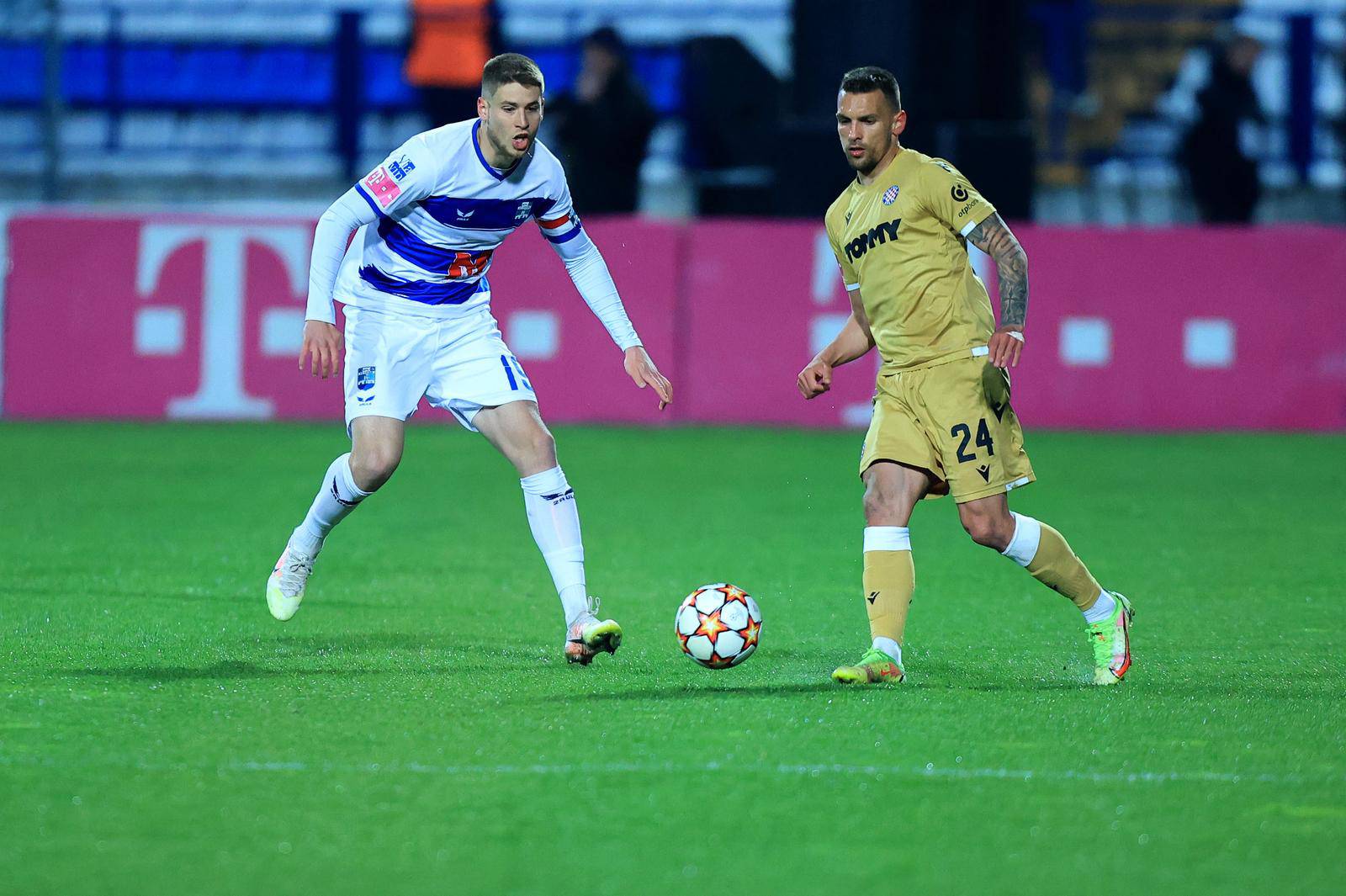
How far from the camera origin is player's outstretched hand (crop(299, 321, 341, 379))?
588 centimetres

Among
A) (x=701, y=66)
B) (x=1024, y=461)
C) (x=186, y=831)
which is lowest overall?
(x=186, y=831)

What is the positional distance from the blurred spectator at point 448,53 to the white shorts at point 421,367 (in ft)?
32.8

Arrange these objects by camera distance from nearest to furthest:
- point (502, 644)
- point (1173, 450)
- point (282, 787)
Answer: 1. point (282, 787)
2. point (502, 644)
3. point (1173, 450)

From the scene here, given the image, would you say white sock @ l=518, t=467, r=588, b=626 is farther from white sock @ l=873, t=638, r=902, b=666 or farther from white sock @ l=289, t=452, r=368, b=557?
white sock @ l=873, t=638, r=902, b=666

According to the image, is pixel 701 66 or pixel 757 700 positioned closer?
pixel 757 700

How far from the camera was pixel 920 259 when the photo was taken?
5926 mm

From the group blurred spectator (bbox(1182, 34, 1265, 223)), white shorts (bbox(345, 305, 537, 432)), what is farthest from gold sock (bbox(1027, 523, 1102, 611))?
blurred spectator (bbox(1182, 34, 1265, 223))

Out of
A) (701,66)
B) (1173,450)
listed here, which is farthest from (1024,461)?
(701,66)

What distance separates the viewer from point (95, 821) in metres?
4.10

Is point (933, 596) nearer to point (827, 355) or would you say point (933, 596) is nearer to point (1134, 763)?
point (827, 355)

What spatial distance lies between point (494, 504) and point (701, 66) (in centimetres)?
782

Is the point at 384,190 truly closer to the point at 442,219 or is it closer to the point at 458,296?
the point at 442,219

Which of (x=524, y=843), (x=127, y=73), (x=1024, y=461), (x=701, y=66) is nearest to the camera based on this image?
(x=524, y=843)

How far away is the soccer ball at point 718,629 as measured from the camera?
5.74 meters
